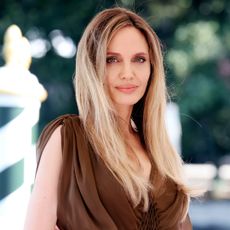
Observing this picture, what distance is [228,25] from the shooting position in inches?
134

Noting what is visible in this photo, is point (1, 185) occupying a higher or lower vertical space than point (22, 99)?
lower

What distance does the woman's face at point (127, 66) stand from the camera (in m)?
1.17

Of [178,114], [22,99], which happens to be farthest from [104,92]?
[178,114]

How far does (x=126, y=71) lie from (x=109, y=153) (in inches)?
7.4

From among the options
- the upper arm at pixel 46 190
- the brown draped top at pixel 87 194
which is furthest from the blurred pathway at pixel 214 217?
the upper arm at pixel 46 190

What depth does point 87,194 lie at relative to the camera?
1.09m

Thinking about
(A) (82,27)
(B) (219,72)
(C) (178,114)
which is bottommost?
(C) (178,114)

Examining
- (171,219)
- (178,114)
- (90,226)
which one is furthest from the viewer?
(178,114)

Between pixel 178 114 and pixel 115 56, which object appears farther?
pixel 178 114

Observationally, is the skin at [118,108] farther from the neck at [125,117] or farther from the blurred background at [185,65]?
the blurred background at [185,65]

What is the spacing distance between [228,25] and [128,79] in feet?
7.84

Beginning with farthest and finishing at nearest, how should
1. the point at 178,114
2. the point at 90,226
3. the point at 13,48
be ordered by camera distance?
the point at 178,114 → the point at 13,48 → the point at 90,226

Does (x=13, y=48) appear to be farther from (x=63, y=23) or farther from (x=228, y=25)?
(x=228, y=25)

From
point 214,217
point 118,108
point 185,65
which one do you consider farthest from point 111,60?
point 214,217
